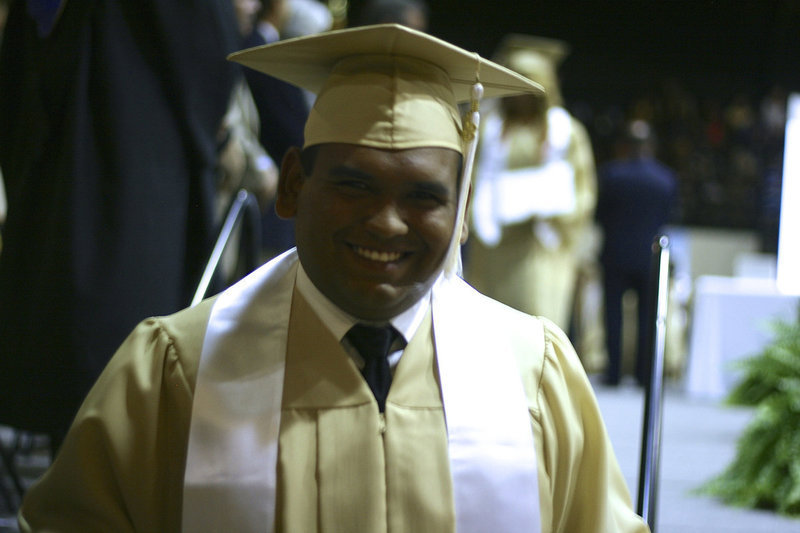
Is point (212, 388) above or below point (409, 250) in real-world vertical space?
below

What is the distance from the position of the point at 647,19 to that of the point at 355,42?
12251mm

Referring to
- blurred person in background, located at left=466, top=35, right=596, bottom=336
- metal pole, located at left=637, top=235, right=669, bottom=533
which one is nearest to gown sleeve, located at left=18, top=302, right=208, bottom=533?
metal pole, located at left=637, top=235, right=669, bottom=533

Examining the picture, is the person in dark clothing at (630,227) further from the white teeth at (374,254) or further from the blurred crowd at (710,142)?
the white teeth at (374,254)

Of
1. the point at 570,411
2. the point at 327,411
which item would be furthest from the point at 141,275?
the point at 570,411

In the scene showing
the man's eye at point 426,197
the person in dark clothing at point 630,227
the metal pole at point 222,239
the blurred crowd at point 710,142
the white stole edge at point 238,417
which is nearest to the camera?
the white stole edge at point 238,417

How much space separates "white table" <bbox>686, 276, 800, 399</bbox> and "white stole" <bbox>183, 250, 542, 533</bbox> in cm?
777

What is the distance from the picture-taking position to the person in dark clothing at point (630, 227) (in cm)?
923

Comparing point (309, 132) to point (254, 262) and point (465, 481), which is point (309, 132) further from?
point (254, 262)

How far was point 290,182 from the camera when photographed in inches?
74.9

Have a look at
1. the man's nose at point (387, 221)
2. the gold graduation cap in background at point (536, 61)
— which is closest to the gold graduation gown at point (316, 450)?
the man's nose at point (387, 221)

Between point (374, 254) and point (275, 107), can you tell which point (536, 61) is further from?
point (374, 254)

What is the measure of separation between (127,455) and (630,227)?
8061 mm

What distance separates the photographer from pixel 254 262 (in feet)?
12.7

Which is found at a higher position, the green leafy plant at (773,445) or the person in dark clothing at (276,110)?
the person in dark clothing at (276,110)
